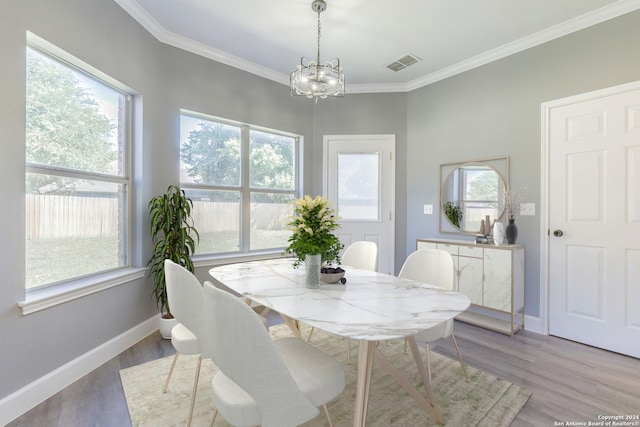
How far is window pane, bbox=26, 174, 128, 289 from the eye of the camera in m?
1.94

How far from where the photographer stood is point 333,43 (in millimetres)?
3084

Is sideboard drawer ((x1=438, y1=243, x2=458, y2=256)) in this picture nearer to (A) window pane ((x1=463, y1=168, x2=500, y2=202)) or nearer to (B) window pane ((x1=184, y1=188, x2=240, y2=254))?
(A) window pane ((x1=463, y1=168, x2=500, y2=202))

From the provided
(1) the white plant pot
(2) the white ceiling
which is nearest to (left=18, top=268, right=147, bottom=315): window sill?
(1) the white plant pot

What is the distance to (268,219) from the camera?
153 inches

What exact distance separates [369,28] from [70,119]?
103 inches

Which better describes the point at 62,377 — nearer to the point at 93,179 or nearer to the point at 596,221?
the point at 93,179

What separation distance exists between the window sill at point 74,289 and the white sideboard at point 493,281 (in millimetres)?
3108

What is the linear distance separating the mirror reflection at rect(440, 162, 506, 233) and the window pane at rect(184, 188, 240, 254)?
2.55m

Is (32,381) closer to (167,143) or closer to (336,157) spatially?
(167,143)

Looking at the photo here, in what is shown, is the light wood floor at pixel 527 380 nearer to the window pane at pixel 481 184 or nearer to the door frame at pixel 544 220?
the door frame at pixel 544 220

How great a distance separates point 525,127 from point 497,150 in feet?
1.05

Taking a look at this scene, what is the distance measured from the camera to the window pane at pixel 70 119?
1.91m

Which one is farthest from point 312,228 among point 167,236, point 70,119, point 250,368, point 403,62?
point 403,62

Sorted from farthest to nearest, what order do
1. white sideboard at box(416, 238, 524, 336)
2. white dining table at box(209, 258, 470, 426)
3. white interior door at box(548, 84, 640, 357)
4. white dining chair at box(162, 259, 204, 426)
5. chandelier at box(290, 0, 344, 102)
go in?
white sideboard at box(416, 238, 524, 336), white interior door at box(548, 84, 640, 357), chandelier at box(290, 0, 344, 102), white dining chair at box(162, 259, 204, 426), white dining table at box(209, 258, 470, 426)
